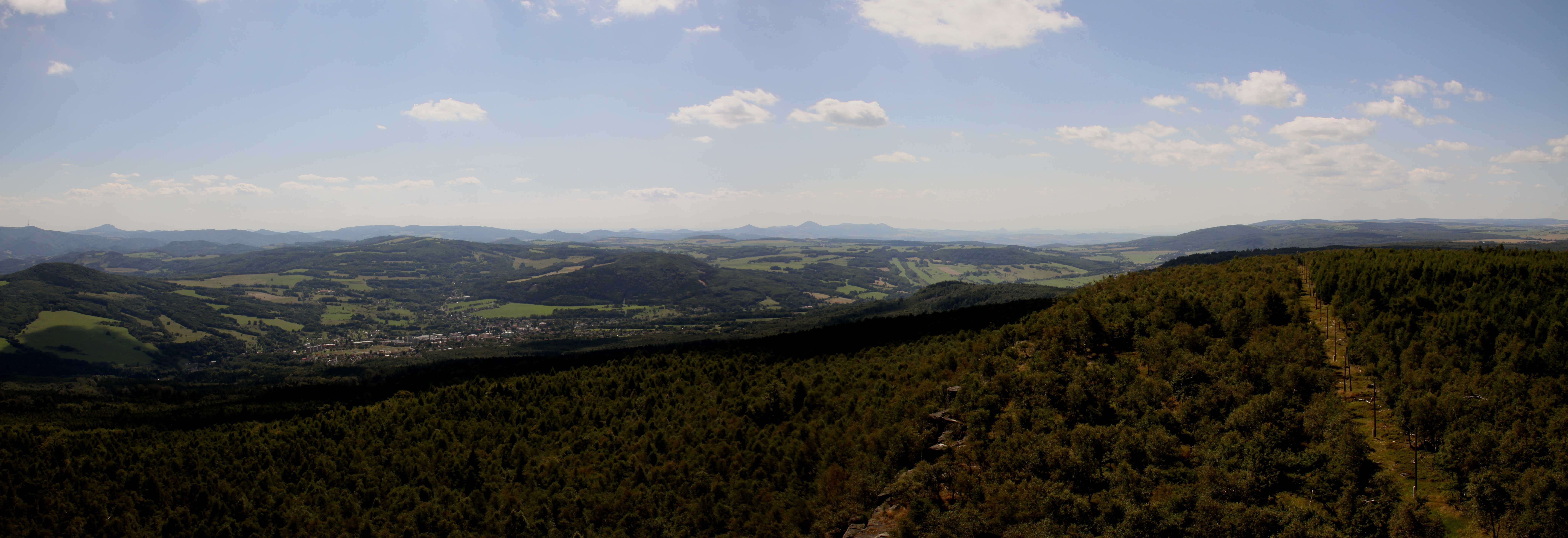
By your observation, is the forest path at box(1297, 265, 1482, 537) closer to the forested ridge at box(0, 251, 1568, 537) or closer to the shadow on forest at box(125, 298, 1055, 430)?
the forested ridge at box(0, 251, 1568, 537)

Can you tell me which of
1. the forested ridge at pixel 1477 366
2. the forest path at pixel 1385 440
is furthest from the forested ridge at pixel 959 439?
the forest path at pixel 1385 440

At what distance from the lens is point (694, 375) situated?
4072 inches

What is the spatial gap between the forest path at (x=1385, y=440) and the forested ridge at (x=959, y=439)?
78cm

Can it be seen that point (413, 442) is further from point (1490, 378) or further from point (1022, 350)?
point (1490, 378)

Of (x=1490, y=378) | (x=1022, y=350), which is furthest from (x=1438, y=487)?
(x=1022, y=350)

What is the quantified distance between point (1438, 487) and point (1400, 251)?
62984 millimetres

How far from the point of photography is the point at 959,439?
48719 mm

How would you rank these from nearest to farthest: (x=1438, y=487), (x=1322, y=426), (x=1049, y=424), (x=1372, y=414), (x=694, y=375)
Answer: (x=1438, y=487)
(x=1322, y=426)
(x=1372, y=414)
(x=1049, y=424)
(x=694, y=375)

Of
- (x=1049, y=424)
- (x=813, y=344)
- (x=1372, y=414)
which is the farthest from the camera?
(x=813, y=344)

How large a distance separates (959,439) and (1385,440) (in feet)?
82.0

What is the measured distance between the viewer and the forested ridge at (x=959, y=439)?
107 feet

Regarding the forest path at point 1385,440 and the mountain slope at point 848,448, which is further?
the mountain slope at point 848,448

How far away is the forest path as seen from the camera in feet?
93.8

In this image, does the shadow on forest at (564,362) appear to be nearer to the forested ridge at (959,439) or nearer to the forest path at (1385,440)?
the forested ridge at (959,439)
